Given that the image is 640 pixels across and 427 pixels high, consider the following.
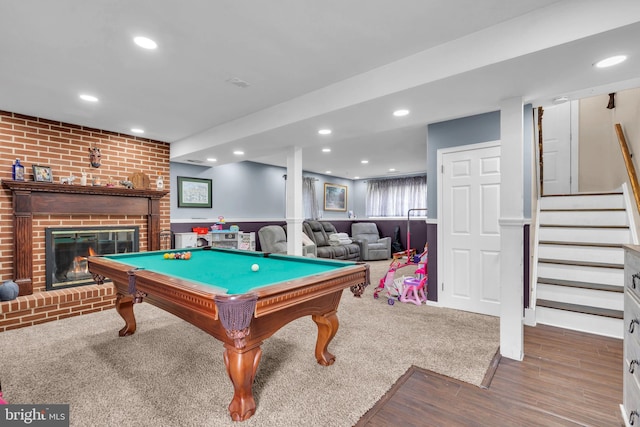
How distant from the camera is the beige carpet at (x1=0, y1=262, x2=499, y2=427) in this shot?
68.5 inches

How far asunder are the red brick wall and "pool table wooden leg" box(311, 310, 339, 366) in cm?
299

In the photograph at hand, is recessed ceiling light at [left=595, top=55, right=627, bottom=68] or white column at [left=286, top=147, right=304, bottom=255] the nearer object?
recessed ceiling light at [left=595, top=55, right=627, bottom=68]

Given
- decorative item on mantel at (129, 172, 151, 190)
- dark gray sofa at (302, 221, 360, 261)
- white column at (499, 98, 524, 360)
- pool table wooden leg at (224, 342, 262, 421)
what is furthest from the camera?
dark gray sofa at (302, 221, 360, 261)

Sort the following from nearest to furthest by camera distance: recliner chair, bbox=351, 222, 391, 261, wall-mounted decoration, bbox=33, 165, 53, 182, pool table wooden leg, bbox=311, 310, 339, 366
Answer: pool table wooden leg, bbox=311, 310, 339, 366 → wall-mounted decoration, bbox=33, 165, 53, 182 → recliner chair, bbox=351, 222, 391, 261

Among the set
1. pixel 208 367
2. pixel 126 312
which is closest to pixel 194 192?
pixel 126 312

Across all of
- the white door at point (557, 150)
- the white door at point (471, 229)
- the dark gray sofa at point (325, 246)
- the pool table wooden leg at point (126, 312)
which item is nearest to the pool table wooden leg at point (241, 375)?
the pool table wooden leg at point (126, 312)

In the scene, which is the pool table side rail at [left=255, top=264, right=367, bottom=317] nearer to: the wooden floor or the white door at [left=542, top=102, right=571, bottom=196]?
the wooden floor

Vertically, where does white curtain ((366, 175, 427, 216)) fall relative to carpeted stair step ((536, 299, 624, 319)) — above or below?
above

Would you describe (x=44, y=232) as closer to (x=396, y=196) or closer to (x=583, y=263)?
(x=583, y=263)

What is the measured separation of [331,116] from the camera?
300cm

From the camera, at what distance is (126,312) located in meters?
2.84

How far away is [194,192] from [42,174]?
2.26 metres

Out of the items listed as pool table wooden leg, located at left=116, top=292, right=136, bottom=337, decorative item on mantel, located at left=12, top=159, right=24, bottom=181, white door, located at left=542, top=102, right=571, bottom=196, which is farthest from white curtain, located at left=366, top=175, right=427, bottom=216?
decorative item on mantel, located at left=12, top=159, right=24, bottom=181

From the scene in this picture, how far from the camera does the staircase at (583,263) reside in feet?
9.63
